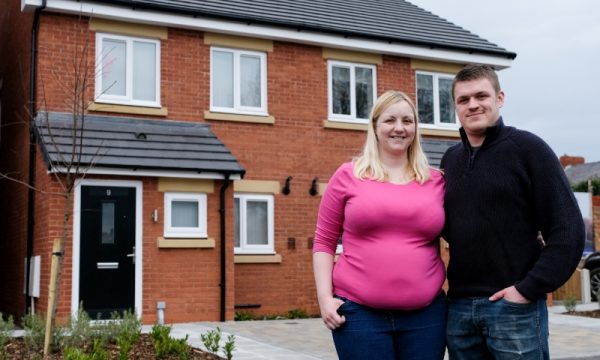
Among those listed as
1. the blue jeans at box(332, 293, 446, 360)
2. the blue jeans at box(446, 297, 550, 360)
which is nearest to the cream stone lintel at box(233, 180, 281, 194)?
the blue jeans at box(332, 293, 446, 360)

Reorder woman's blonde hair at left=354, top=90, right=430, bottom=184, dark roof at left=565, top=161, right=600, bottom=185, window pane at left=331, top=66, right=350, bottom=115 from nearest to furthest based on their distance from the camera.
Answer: woman's blonde hair at left=354, top=90, right=430, bottom=184 → window pane at left=331, top=66, right=350, bottom=115 → dark roof at left=565, top=161, right=600, bottom=185

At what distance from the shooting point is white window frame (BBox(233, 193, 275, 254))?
14.0 meters

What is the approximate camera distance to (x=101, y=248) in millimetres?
11977

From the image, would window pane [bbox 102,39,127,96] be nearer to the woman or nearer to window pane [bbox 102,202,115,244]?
window pane [bbox 102,202,115,244]

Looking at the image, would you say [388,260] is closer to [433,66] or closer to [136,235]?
[136,235]

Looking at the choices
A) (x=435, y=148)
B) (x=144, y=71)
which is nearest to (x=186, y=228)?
(x=144, y=71)

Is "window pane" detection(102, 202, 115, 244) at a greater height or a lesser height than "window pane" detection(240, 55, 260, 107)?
lesser

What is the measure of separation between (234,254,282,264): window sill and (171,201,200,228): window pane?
144cm

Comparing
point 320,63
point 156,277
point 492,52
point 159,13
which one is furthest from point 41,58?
point 492,52

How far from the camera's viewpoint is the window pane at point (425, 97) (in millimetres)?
16281

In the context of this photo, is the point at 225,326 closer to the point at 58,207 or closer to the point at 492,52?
the point at 58,207

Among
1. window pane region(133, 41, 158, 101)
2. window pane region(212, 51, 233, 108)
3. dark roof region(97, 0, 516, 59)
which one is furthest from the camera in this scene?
window pane region(212, 51, 233, 108)

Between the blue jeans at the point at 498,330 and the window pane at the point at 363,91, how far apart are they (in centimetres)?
1252

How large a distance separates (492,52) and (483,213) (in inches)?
561
